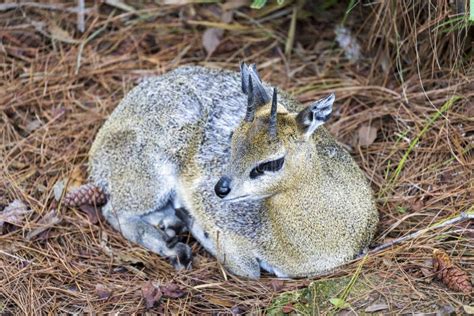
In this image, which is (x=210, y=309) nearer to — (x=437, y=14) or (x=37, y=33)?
(x=437, y=14)

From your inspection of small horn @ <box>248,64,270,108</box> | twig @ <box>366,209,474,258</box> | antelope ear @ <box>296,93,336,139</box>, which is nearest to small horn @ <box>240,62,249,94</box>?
small horn @ <box>248,64,270,108</box>

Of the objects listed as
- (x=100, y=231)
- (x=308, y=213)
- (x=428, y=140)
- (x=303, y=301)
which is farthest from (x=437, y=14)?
(x=100, y=231)

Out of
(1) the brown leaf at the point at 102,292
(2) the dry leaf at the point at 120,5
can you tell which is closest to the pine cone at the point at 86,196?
(1) the brown leaf at the point at 102,292

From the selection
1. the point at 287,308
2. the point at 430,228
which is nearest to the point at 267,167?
the point at 287,308

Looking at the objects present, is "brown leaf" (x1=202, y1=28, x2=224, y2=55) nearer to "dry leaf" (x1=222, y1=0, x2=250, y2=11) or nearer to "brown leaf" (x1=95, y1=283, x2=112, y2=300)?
"dry leaf" (x1=222, y1=0, x2=250, y2=11)

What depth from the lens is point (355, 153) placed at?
6887 millimetres

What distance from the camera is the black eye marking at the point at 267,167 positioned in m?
5.21

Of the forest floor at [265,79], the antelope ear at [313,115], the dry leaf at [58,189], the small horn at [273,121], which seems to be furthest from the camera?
the dry leaf at [58,189]

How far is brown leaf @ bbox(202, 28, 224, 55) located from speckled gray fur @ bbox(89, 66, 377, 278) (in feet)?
3.99

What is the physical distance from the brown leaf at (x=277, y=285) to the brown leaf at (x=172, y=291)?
0.65m

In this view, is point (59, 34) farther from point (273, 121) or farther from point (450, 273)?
point (450, 273)

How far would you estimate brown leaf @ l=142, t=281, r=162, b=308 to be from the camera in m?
5.58

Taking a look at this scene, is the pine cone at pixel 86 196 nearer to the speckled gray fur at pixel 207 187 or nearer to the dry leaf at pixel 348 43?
the speckled gray fur at pixel 207 187

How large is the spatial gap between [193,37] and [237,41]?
1.53 feet
